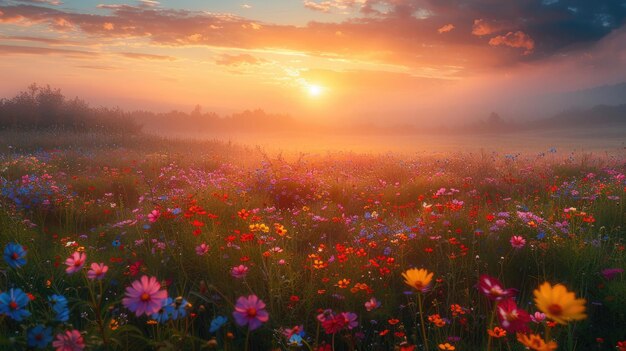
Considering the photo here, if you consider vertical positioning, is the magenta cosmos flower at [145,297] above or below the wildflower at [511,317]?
below

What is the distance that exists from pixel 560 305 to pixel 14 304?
78.9 inches

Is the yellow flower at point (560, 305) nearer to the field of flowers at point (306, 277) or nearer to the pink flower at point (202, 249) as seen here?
A: the field of flowers at point (306, 277)

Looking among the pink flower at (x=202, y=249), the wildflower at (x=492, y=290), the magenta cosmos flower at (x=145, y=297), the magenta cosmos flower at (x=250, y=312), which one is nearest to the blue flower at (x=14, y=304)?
the magenta cosmos flower at (x=145, y=297)

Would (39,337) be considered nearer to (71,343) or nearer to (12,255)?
(71,343)

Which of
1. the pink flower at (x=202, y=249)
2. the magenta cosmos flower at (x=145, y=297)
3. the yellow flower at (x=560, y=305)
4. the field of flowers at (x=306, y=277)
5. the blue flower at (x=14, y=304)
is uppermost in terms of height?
the yellow flower at (x=560, y=305)

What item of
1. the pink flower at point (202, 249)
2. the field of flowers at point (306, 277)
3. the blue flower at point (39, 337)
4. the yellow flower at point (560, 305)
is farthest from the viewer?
the pink flower at point (202, 249)

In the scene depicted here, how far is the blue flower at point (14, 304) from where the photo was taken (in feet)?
5.65

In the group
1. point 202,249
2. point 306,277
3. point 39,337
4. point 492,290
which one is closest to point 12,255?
point 39,337

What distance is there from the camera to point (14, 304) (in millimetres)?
1758

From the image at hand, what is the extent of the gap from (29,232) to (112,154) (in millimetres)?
8981

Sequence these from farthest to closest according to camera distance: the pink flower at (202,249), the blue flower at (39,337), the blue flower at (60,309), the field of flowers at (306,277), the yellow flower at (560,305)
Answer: the pink flower at (202,249) → the field of flowers at (306,277) → the blue flower at (60,309) → the blue flower at (39,337) → the yellow flower at (560,305)

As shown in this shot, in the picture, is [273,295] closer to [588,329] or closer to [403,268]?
[403,268]

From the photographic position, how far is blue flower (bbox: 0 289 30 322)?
1722 mm

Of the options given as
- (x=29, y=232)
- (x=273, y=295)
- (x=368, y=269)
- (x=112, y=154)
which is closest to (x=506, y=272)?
(x=368, y=269)
